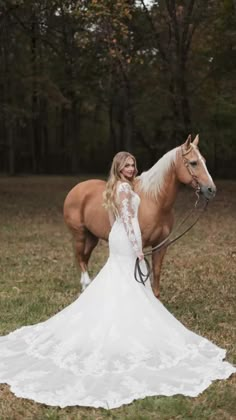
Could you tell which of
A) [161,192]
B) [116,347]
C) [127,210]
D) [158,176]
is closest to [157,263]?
[161,192]

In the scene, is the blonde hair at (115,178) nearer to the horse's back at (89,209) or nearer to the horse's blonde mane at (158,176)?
the horse's blonde mane at (158,176)

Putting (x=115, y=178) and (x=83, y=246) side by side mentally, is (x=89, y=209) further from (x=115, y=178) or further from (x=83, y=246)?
(x=115, y=178)

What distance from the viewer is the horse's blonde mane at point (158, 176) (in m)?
5.90

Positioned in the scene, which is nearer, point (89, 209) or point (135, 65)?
point (89, 209)

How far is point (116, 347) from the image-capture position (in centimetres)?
446

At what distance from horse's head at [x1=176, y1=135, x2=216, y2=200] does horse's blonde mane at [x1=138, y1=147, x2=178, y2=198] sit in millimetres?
129

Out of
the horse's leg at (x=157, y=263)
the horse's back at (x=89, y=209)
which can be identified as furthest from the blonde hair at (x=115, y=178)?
the horse's back at (x=89, y=209)

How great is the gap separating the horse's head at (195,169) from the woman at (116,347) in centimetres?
95

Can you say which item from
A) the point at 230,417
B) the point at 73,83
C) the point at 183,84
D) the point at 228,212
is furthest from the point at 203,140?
the point at 230,417

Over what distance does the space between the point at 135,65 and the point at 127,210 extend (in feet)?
75.1

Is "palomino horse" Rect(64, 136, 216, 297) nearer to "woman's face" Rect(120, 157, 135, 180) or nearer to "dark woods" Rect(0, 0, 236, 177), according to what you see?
"woman's face" Rect(120, 157, 135, 180)

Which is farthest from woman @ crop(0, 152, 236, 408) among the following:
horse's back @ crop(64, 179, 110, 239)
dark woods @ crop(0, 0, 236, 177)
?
dark woods @ crop(0, 0, 236, 177)

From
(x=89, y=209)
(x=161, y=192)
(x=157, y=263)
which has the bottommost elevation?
(x=157, y=263)

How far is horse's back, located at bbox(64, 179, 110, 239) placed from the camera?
21.9 ft
